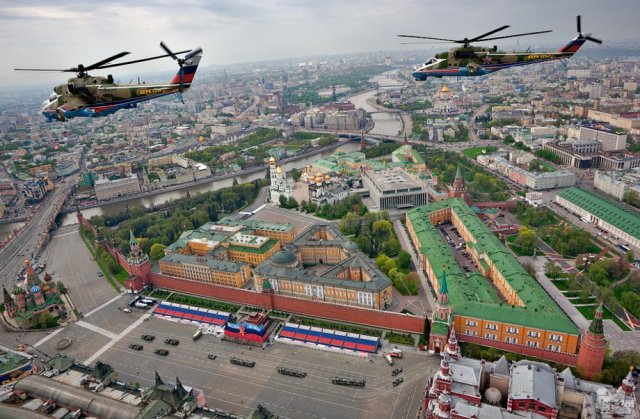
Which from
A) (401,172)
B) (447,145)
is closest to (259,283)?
(401,172)

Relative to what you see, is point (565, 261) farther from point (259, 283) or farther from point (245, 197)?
point (245, 197)

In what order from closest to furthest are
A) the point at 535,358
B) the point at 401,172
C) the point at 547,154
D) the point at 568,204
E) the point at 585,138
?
the point at 535,358
the point at 568,204
the point at 401,172
the point at 547,154
the point at 585,138

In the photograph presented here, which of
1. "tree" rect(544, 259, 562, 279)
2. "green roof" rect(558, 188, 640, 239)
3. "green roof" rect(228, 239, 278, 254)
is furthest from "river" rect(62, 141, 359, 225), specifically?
"tree" rect(544, 259, 562, 279)

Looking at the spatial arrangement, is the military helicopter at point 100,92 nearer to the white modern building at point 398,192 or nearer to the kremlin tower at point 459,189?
the white modern building at point 398,192

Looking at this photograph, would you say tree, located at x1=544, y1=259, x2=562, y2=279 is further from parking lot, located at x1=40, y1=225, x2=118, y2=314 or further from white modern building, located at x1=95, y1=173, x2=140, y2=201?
white modern building, located at x1=95, y1=173, x2=140, y2=201

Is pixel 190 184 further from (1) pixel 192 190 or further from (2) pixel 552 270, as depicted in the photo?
(2) pixel 552 270

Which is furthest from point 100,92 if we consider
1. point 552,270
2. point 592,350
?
point 552,270
